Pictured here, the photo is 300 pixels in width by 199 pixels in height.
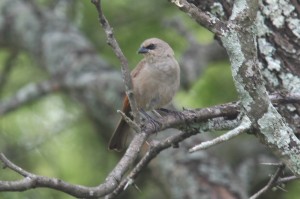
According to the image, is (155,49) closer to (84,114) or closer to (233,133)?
(84,114)

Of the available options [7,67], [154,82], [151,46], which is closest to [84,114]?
[7,67]

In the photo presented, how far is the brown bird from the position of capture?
5000 millimetres

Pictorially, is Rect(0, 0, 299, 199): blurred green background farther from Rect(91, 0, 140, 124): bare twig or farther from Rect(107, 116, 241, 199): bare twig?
Rect(91, 0, 140, 124): bare twig

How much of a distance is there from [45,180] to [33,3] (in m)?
5.44

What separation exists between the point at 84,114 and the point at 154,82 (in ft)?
6.34

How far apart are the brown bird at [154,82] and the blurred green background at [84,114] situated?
3.86ft

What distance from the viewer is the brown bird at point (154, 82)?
5000 millimetres

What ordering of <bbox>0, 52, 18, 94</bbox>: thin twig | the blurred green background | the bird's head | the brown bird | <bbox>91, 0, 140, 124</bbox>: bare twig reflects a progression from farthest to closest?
<bbox>0, 52, 18, 94</bbox>: thin twig < the blurred green background < the bird's head < the brown bird < <bbox>91, 0, 140, 124</bbox>: bare twig

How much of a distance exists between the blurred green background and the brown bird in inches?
46.4

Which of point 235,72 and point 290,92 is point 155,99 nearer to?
point 290,92

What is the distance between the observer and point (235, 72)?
2.80 m

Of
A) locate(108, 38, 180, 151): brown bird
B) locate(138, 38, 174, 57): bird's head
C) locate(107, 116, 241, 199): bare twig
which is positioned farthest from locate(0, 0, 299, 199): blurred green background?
locate(107, 116, 241, 199): bare twig

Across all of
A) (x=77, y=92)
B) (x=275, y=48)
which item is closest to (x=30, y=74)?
(x=77, y=92)

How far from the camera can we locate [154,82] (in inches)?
201
